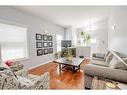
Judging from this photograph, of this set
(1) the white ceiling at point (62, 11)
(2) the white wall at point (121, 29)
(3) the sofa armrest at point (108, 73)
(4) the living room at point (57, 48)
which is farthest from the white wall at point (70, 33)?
(3) the sofa armrest at point (108, 73)

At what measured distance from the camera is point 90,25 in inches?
274

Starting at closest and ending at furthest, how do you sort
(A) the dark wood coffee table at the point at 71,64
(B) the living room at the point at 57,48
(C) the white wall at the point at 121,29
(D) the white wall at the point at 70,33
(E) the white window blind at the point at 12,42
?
1. (B) the living room at the point at 57,48
2. (C) the white wall at the point at 121,29
3. (E) the white window blind at the point at 12,42
4. (A) the dark wood coffee table at the point at 71,64
5. (D) the white wall at the point at 70,33

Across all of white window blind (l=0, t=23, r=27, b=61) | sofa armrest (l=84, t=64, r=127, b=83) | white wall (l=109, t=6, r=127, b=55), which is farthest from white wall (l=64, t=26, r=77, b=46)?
sofa armrest (l=84, t=64, r=127, b=83)

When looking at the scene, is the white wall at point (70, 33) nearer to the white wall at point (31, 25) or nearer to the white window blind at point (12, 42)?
the white wall at point (31, 25)

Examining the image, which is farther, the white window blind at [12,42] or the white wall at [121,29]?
the white window blind at [12,42]

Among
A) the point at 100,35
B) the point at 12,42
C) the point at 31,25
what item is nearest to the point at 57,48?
the point at 31,25

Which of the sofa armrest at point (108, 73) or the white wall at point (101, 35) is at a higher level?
the white wall at point (101, 35)

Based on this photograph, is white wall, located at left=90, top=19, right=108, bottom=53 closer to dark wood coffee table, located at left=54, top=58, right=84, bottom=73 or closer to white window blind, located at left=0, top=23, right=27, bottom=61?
dark wood coffee table, located at left=54, top=58, right=84, bottom=73

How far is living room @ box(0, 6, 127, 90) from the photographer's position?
1.74 metres

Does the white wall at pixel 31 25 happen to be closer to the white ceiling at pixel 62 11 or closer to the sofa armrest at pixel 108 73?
the white ceiling at pixel 62 11

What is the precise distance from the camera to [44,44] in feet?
15.6

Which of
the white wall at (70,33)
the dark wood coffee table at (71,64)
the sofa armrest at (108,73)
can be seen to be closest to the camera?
the sofa armrest at (108,73)

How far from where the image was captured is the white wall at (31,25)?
297 centimetres

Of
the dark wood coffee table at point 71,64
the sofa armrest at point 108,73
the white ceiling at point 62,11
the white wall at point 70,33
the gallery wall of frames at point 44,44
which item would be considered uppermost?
the white ceiling at point 62,11
